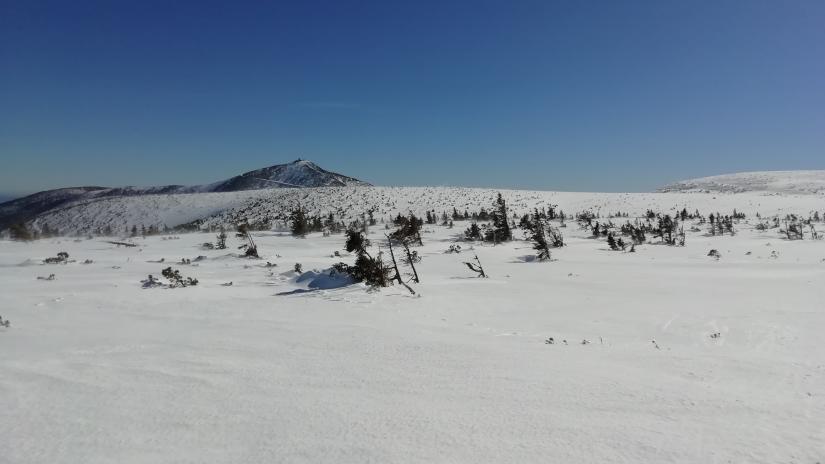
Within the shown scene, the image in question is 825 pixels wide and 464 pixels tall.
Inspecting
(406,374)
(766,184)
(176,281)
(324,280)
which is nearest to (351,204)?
(324,280)

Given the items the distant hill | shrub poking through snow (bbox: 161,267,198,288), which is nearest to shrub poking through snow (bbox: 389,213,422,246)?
shrub poking through snow (bbox: 161,267,198,288)

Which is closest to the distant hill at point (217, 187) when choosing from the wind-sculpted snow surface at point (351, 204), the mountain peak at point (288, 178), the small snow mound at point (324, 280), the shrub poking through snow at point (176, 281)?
the mountain peak at point (288, 178)

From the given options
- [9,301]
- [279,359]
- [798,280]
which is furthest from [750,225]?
[9,301]

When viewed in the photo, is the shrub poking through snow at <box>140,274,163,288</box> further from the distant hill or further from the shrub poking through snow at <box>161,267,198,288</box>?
the distant hill

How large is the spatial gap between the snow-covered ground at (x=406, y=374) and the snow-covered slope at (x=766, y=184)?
5831 cm

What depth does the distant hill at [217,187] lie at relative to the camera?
217 ft

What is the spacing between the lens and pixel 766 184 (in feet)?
202

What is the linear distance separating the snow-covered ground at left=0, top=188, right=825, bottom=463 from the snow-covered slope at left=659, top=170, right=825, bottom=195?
58306 mm

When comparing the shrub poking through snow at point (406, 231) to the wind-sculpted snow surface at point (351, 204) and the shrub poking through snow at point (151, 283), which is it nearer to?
the shrub poking through snow at point (151, 283)

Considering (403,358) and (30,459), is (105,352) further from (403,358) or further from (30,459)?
(403,358)

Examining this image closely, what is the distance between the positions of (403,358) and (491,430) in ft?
5.36

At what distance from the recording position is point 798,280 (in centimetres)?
1120

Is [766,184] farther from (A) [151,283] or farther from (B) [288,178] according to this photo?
(B) [288,178]

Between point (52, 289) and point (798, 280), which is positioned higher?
point (52, 289)
